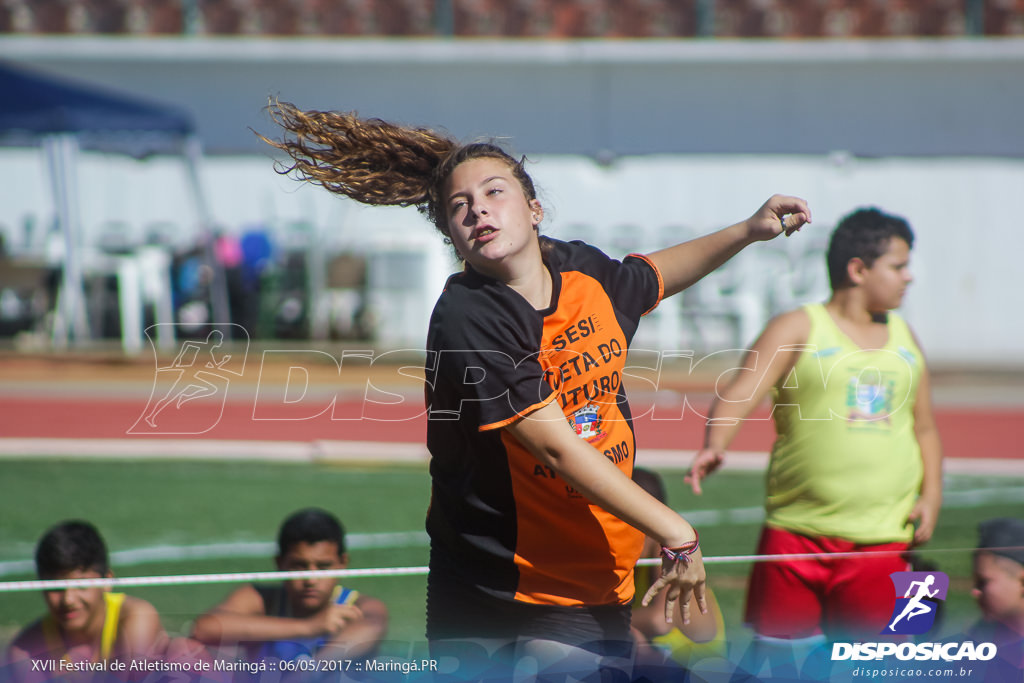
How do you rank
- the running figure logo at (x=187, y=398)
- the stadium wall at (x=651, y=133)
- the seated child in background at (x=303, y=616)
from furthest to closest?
the stadium wall at (x=651, y=133) → the running figure logo at (x=187, y=398) → the seated child in background at (x=303, y=616)

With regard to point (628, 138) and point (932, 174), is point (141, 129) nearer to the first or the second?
point (628, 138)

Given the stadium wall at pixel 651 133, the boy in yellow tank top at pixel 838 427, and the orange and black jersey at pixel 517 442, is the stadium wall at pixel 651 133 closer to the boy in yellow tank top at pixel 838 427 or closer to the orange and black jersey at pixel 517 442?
the boy in yellow tank top at pixel 838 427

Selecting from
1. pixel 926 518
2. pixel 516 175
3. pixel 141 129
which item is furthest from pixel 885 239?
pixel 141 129

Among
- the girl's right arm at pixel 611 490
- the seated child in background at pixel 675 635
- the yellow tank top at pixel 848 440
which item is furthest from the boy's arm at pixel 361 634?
the yellow tank top at pixel 848 440

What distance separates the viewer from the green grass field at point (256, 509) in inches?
183

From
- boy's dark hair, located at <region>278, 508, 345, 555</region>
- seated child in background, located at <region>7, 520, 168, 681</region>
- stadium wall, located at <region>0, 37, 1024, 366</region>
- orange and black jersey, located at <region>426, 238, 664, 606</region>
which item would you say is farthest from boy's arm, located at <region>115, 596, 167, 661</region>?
stadium wall, located at <region>0, 37, 1024, 366</region>

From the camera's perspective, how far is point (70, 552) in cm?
327

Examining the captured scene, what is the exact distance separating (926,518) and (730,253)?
129 cm

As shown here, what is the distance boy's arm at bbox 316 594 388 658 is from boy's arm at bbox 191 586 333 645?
2.2 inches

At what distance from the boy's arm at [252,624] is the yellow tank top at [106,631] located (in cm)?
22

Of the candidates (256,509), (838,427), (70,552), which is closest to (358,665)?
(70,552)

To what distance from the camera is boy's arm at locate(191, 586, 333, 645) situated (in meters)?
3.03

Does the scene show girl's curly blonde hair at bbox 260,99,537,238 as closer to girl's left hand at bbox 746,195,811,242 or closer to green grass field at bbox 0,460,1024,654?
girl's left hand at bbox 746,195,811,242

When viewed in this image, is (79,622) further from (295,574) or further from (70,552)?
(295,574)
